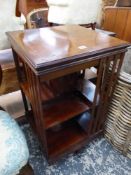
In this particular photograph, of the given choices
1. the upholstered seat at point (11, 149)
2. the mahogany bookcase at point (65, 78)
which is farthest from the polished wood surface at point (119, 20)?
the upholstered seat at point (11, 149)

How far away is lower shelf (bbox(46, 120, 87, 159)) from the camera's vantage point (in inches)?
36.5

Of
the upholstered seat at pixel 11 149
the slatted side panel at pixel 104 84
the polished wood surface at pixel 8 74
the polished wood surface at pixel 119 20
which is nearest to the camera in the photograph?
the upholstered seat at pixel 11 149

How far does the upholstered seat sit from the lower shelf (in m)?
0.33

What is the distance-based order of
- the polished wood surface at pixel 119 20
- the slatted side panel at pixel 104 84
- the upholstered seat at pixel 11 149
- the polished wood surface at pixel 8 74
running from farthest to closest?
the polished wood surface at pixel 119 20 → the polished wood surface at pixel 8 74 → the slatted side panel at pixel 104 84 → the upholstered seat at pixel 11 149

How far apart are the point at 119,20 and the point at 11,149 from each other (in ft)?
7.99

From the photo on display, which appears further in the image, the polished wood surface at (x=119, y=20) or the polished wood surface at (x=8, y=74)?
the polished wood surface at (x=119, y=20)

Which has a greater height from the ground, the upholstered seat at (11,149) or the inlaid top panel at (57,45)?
the inlaid top panel at (57,45)

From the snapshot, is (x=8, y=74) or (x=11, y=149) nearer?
(x=11, y=149)

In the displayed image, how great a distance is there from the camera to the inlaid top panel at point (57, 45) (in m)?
0.58

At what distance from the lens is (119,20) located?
7.98ft

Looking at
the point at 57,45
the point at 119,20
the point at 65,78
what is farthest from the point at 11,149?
the point at 119,20

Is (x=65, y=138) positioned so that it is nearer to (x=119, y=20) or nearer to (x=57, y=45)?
(x=57, y=45)

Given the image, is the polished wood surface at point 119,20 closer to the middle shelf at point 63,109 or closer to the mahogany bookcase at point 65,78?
the mahogany bookcase at point 65,78

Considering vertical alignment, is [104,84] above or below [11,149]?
above
